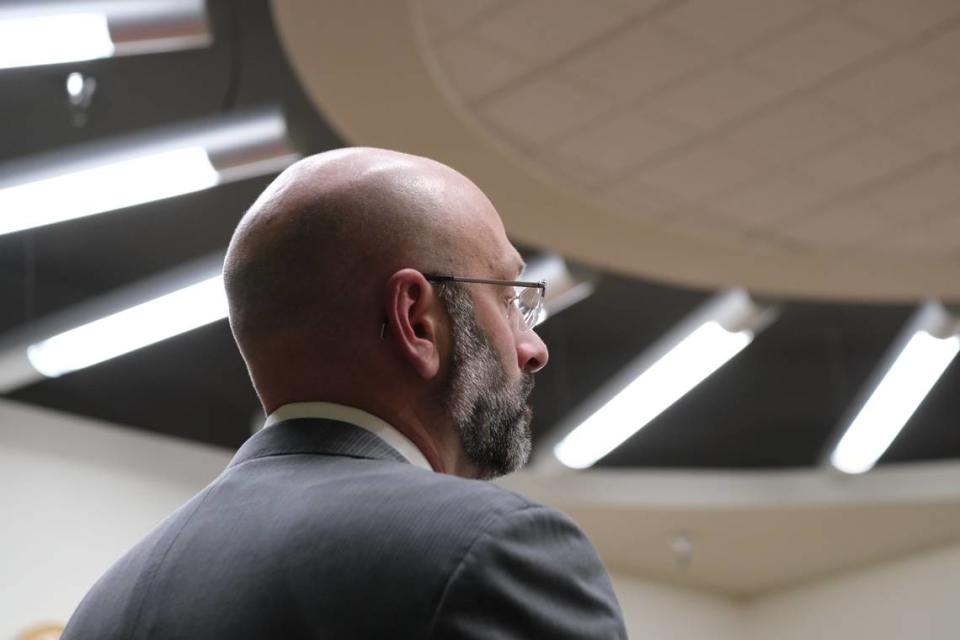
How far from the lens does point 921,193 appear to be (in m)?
6.26

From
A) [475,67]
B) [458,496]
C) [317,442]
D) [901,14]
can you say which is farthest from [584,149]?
[458,496]

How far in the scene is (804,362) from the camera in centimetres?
1009

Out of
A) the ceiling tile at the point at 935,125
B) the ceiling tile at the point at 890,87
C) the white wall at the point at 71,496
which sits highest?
the ceiling tile at the point at 890,87

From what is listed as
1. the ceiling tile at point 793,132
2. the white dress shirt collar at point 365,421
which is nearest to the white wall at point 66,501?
the ceiling tile at point 793,132

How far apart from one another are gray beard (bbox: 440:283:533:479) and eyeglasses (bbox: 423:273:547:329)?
2 centimetres

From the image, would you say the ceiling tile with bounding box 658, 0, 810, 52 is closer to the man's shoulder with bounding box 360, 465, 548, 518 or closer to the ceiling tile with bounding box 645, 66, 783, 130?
the ceiling tile with bounding box 645, 66, 783, 130

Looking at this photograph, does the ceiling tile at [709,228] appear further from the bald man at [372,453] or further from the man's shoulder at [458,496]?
the man's shoulder at [458,496]

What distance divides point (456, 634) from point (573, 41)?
411 cm

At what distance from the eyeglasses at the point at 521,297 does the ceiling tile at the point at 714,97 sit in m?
3.78

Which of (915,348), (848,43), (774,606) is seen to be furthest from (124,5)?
(774,606)

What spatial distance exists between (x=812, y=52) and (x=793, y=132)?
631 millimetres

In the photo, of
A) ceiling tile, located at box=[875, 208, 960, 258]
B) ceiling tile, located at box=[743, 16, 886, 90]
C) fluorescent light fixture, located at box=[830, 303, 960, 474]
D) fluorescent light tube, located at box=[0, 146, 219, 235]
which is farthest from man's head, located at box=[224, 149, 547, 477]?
fluorescent light fixture, located at box=[830, 303, 960, 474]

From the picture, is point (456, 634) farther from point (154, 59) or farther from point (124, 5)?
point (154, 59)

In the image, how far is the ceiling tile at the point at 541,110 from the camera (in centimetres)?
528
